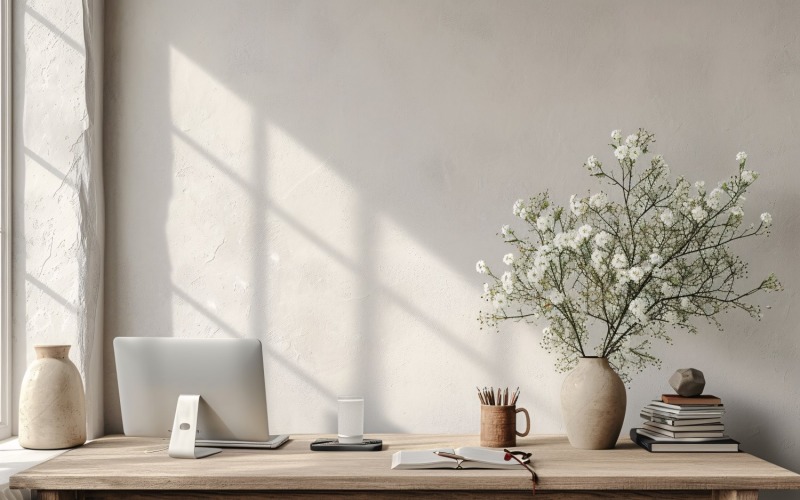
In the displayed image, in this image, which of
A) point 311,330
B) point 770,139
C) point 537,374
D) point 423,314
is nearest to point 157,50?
point 311,330

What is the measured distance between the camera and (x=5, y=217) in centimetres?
291

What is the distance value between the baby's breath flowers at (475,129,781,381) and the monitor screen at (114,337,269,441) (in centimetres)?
89

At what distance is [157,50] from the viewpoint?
3160mm

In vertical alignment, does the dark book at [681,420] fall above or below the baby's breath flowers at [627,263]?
below

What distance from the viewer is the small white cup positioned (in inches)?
107

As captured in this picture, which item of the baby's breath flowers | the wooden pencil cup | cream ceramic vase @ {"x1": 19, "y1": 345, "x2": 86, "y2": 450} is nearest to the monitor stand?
cream ceramic vase @ {"x1": 19, "y1": 345, "x2": 86, "y2": 450}

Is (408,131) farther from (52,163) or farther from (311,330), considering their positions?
(52,163)

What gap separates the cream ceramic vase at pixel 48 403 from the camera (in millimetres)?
2643

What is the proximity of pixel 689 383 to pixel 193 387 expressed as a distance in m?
1.67

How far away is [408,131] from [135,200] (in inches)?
43.6

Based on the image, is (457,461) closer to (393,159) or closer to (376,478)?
(376,478)

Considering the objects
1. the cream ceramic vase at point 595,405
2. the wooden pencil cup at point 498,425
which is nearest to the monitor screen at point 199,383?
the wooden pencil cup at point 498,425

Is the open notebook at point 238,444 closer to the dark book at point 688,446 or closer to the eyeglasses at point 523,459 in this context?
the eyeglasses at point 523,459

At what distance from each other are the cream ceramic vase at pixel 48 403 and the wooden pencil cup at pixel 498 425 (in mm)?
1385
